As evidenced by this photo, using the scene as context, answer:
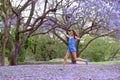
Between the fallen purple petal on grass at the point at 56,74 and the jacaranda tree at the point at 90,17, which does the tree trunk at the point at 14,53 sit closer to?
the jacaranda tree at the point at 90,17

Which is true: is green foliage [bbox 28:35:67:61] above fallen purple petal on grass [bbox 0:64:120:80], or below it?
above

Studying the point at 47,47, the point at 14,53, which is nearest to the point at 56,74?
the point at 14,53

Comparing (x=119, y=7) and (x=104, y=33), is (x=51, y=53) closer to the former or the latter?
(x=104, y=33)

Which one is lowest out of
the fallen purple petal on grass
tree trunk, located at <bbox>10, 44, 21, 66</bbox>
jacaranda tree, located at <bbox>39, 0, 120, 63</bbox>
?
the fallen purple petal on grass

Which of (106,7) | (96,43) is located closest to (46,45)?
(96,43)

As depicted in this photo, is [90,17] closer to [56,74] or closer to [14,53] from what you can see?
[14,53]

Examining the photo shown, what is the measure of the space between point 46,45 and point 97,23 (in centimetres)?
1355

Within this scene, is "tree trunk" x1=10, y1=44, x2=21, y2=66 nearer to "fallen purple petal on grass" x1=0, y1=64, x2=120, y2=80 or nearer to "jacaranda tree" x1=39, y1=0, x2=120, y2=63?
"jacaranda tree" x1=39, y1=0, x2=120, y2=63

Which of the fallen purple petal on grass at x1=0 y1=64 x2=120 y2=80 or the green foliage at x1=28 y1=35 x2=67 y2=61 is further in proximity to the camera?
the green foliage at x1=28 y1=35 x2=67 y2=61

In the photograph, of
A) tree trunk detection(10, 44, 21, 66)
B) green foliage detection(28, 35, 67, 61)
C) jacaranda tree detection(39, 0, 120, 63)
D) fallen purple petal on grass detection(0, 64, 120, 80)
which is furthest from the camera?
green foliage detection(28, 35, 67, 61)

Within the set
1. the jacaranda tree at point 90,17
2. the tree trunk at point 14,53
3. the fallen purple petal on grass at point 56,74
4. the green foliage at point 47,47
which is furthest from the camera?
the green foliage at point 47,47

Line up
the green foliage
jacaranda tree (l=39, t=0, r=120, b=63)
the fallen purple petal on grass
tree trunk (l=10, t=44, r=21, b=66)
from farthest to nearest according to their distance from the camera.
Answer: the green foliage
tree trunk (l=10, t=44, r=21, b=66)
jacaranda tree (l=39, t=0, r=120, b=63)
the fallen purple petal on grass

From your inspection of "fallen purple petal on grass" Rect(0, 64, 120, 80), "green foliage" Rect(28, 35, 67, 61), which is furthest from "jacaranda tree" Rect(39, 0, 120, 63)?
"green foliage" Rect(28, 35, 67, 61)

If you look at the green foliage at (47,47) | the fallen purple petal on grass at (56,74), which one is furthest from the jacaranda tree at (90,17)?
the green foliage at (47,47)
